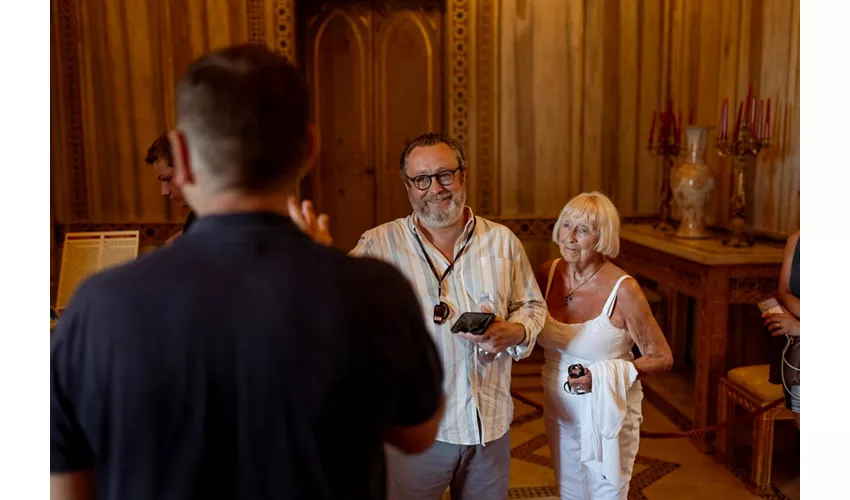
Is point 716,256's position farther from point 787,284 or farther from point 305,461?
point 305,461

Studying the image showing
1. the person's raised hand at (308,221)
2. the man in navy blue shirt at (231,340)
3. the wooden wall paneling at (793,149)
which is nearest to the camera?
the man in navy blue shirt at (231,340)

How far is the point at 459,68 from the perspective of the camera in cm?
587

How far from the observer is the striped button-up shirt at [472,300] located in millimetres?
2139

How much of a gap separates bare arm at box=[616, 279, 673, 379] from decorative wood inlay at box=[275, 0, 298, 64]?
4159mm

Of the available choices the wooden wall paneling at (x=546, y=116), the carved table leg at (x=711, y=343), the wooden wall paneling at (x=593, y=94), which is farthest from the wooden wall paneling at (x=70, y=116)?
the carved table leg at (x=711, y=343)

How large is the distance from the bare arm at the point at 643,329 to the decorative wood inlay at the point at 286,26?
4159mm

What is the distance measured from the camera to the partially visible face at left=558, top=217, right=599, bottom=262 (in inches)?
98.2

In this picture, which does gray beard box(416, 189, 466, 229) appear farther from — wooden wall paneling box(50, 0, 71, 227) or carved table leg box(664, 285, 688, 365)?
wooden wall paneling box(50, 0, 71, 227)

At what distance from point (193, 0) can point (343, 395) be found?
221 inches

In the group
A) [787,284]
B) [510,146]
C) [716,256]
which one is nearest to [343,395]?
[787,284]

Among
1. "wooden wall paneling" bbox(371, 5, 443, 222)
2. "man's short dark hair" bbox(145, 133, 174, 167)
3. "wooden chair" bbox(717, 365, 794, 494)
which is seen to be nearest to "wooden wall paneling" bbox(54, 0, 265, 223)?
"wooden wall paneling" bbox(371, 5, 443, 222)

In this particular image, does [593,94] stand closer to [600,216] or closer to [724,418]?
[724,418]

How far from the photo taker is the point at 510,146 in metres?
6.01

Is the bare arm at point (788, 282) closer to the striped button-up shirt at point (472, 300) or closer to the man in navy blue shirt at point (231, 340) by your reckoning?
the striped button-up shirt at point (472, 300)
